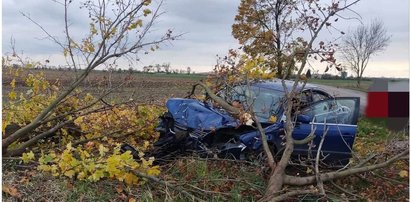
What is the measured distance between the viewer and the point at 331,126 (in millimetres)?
5906

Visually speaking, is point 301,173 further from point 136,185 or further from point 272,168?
point 136,185

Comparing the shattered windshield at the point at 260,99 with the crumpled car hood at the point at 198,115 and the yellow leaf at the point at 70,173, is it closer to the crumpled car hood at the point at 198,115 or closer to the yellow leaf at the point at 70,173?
the crumpled car hood at the point at 198,115

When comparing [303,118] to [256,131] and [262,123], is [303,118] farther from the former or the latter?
[256,131]

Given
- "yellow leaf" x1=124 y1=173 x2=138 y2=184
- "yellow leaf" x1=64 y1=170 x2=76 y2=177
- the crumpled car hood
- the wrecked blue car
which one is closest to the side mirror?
the wrecked blue car

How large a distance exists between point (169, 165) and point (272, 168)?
120 cm

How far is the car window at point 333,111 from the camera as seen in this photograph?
5887 millimetres

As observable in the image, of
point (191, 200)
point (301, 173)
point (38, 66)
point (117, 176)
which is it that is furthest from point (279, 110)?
point (38, 66)

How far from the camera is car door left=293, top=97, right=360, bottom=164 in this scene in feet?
18.8

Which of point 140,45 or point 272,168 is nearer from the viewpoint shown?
point 272,168

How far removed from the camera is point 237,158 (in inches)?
214

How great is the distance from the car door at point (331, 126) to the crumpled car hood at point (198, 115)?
2.89 feet

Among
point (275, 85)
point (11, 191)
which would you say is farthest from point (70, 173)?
point (275, 85)

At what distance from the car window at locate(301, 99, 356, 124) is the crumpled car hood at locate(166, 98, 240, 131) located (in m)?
1.00

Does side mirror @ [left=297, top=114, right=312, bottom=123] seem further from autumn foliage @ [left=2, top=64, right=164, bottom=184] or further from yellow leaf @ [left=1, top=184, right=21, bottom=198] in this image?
yellow leaf @ [left=1, top=184, right=21, bottom=198]
